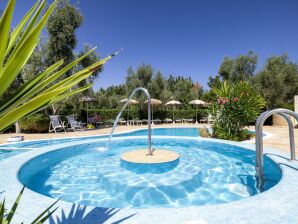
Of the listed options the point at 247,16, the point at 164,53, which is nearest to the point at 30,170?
the point at 247,16

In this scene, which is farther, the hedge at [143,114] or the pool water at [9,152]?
the hedge at [143,114]

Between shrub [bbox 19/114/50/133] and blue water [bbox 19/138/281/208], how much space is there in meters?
7.92

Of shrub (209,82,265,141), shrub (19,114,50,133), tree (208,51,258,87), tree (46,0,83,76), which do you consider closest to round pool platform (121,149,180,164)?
shrub (209,82,265,141)

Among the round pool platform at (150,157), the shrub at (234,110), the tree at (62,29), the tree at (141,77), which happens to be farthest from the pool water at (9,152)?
the tree at (141,77)

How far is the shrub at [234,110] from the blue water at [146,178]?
239cm

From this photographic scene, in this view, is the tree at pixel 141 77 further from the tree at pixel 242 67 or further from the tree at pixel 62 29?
the tree at pixel 242 67

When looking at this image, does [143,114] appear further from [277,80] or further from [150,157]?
[150,157]

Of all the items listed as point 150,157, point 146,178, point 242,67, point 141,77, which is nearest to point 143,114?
point 141,77

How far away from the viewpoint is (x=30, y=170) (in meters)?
7.27

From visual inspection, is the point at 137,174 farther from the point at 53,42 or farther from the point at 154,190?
the point at 53,42

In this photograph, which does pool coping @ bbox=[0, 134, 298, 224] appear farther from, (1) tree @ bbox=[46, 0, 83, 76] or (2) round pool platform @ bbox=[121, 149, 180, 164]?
(1) tree @ bbox=[46, 0, 83, 76]

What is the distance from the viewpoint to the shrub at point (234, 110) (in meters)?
11.8

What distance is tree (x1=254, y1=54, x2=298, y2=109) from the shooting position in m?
23.9

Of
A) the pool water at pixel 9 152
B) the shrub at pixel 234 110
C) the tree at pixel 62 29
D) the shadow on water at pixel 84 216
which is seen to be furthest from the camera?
the tree at pixel 62 29
